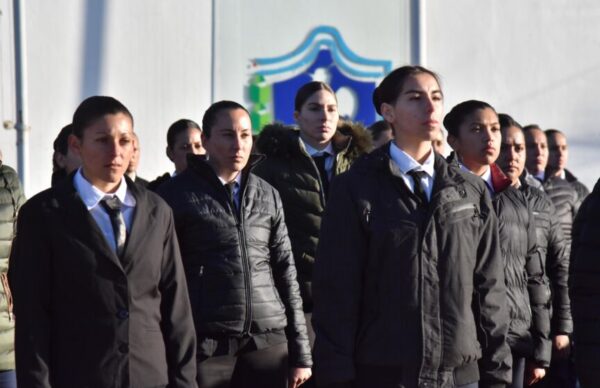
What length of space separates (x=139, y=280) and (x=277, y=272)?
1531mm

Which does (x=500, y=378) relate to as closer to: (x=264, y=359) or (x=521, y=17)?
(x=264, y=359)

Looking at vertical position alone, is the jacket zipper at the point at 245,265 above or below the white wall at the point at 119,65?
below

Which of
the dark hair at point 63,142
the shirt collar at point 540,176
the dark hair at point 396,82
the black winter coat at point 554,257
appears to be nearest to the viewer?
the dark hair at point 396,82

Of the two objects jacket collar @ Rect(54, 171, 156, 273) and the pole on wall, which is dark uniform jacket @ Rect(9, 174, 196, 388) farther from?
the pole on wall

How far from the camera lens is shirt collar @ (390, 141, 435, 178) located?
4879 millimetres

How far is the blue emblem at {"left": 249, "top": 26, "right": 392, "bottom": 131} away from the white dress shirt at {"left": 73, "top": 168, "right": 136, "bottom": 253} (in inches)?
168

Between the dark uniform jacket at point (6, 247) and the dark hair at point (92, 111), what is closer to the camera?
the dark hair at point (92, 111)

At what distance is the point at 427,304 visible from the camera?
4684 millimetres

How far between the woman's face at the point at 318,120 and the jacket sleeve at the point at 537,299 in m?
1.30

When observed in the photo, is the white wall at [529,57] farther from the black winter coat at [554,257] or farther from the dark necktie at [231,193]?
the dark necktie at [231,193]

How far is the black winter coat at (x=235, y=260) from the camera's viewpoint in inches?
232

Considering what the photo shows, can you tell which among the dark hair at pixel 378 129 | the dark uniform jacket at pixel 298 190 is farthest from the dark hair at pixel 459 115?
the dark hair at pixel 378 129

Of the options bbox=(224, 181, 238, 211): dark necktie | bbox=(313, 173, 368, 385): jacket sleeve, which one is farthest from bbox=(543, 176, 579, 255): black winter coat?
bbox=(313, 173, 368, 385): jacket sleeve

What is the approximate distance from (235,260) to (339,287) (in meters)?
1.33
